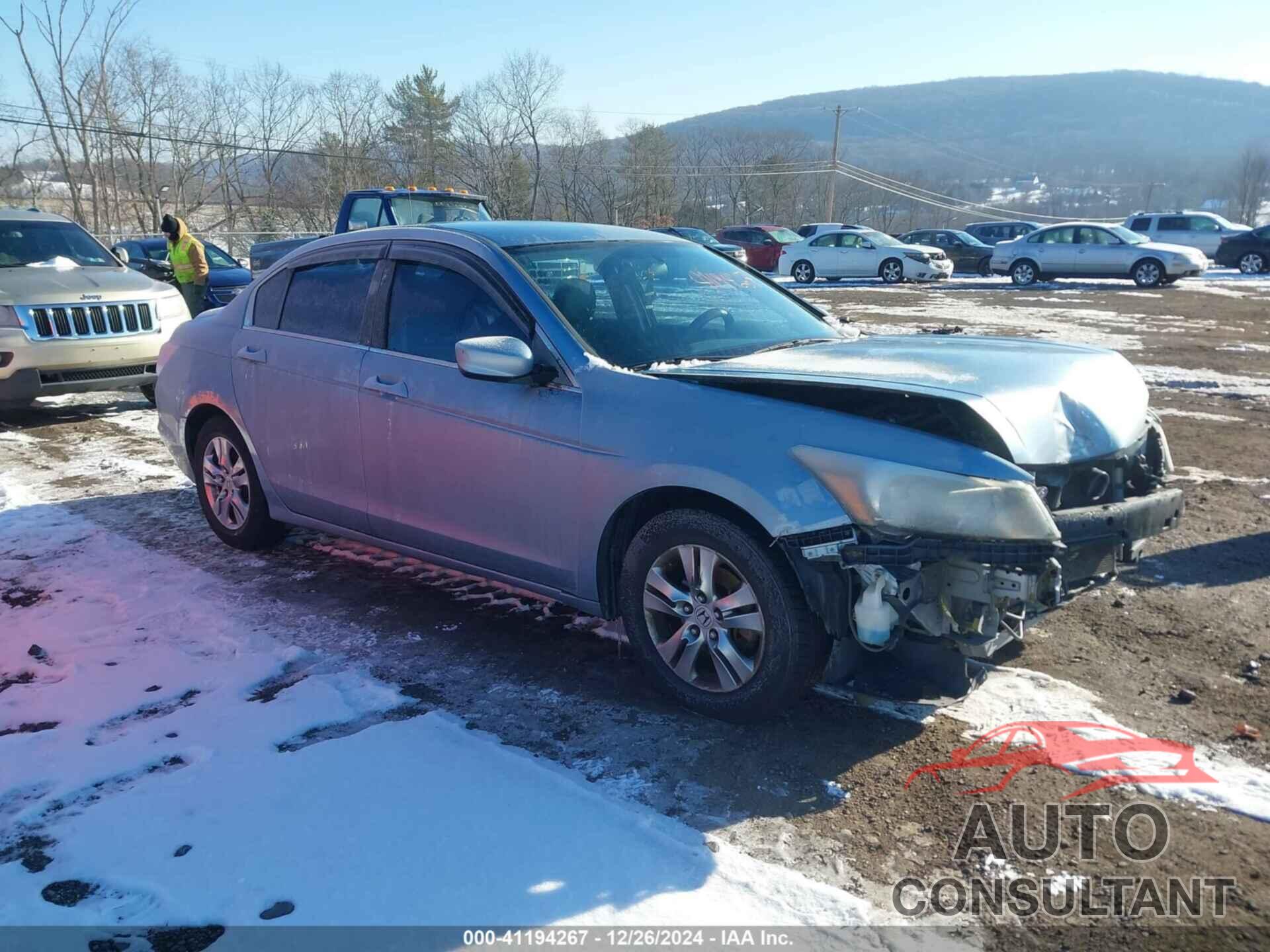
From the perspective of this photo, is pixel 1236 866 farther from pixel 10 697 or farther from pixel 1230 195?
pixel 1230 195

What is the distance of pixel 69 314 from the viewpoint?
8.48 meters

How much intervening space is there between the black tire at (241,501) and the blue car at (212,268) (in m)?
7.02

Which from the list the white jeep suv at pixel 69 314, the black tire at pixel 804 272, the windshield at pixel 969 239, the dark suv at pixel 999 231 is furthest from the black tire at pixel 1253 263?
the white jeep suv at pixel 69 314

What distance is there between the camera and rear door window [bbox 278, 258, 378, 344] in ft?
14.8

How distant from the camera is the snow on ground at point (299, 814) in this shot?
2457mm

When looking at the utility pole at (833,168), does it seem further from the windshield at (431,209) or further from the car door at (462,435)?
the car door at (462,435)

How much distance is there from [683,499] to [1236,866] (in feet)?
6.36

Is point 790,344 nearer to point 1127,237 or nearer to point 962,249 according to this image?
point 1127,237

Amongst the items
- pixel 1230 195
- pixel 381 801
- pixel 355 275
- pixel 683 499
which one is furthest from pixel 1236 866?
pixel 1230 195

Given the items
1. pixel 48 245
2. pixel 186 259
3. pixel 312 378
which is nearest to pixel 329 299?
pixel 312 378

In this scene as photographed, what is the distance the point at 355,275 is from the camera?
15.1ft

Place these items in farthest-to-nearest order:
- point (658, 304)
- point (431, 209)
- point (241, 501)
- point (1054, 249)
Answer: point (1054, 249)
point (431, 209)
point (241, 501)
point (658, 304)

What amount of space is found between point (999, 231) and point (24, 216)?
3174 centimetres

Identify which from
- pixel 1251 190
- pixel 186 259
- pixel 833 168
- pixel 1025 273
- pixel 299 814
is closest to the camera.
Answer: pixel 299 814
